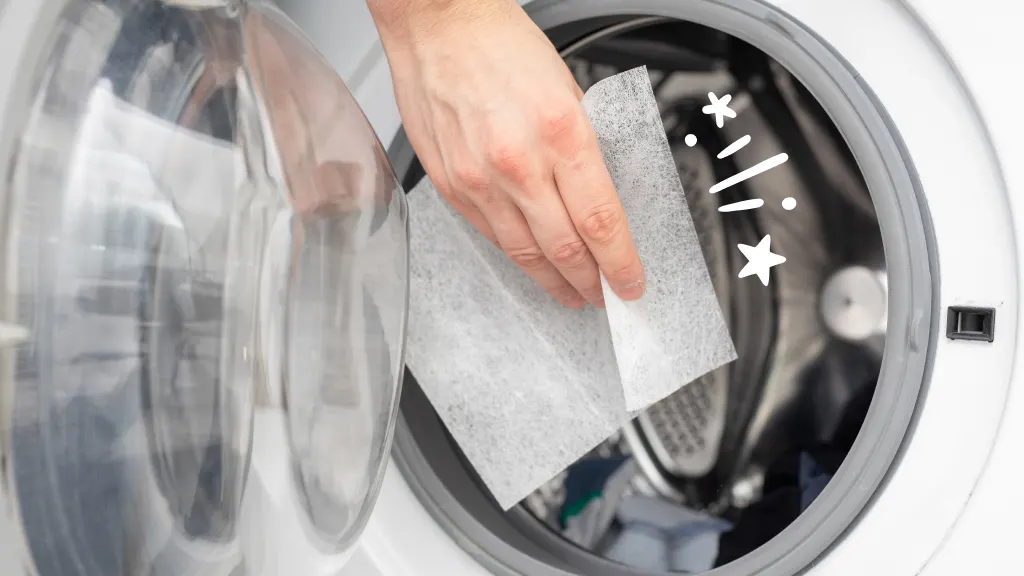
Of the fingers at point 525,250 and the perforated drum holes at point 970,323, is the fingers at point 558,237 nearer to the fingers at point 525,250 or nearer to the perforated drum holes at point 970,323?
the fingers at point 525,250

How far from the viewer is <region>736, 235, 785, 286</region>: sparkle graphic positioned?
0.62 m

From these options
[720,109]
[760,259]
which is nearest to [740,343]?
[760,259]

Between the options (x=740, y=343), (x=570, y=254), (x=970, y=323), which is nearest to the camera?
(x=970, y=323)

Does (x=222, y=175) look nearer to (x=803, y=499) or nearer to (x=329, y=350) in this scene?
(x=329, y=350)

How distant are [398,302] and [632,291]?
179 millimetres

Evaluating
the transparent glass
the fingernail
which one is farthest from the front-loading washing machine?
the fingernail

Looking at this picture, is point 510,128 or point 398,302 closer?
point 510,128

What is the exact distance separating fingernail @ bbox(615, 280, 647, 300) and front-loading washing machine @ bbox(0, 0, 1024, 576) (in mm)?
115

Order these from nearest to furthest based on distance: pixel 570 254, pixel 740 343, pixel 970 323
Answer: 1. pixel 970 323
2. pixel 570 254
3. pixel 740 343

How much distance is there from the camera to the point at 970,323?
455 mm

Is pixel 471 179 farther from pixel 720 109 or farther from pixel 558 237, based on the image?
pixel 720 109

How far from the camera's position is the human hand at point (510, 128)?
0.51 m

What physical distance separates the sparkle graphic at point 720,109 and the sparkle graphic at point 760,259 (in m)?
0.10

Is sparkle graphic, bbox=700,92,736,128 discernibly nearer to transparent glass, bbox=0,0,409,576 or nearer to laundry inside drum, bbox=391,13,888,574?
laundry inside drum, bbox=391,13,888,574
